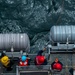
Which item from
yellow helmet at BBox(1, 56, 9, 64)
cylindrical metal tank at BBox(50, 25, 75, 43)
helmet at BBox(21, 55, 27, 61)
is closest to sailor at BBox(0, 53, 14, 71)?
yellow helmet at BBox(1, 56, 9, 64)

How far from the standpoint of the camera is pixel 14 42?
23844 millimetres

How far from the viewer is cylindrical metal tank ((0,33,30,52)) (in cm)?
2386

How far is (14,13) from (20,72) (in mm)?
13191

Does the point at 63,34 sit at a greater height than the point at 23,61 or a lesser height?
greater

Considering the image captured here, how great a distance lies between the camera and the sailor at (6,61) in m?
22.2

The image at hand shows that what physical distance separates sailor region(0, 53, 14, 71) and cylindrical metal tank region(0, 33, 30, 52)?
44.5 inches

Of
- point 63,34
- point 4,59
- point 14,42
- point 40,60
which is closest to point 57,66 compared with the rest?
point 40,60

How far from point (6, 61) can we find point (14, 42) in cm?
→ 228

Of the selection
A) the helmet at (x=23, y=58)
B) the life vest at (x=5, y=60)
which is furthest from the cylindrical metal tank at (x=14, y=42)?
the helmet at (x=23, y=58)

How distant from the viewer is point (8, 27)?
3172 cm

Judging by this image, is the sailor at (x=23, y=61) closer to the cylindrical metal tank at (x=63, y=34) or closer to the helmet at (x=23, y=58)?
the helmet at (x=23, y=58)

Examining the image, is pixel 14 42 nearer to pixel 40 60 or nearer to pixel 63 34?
pixel 40 60

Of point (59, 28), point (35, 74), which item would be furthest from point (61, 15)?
point (35, 74)

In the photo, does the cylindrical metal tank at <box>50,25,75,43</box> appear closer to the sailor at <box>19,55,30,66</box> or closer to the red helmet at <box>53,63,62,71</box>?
the red helmet at <box>53,63,62,71</box>
